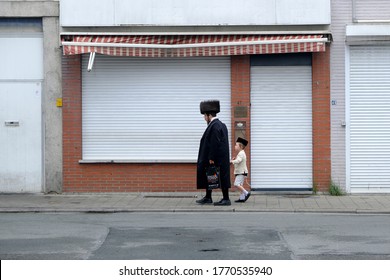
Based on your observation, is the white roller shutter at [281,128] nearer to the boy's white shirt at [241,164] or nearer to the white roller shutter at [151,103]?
the white roller shutter at [151,103]

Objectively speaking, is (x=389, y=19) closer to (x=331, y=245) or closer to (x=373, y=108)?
(x=373, y=108)

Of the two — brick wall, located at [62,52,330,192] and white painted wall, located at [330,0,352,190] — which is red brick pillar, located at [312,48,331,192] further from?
white painted wall, located at [330,0,352,190]

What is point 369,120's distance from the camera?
1798 cm

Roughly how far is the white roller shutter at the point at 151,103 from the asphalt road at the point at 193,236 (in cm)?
350

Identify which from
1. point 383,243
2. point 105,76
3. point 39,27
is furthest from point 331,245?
point 39,27

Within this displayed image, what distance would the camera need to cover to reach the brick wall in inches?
708

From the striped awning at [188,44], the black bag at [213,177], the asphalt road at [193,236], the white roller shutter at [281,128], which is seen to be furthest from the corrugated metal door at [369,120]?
the black bag at [213,177]

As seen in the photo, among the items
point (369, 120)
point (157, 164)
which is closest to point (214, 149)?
point (157, 164)

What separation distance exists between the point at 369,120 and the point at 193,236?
7379mm

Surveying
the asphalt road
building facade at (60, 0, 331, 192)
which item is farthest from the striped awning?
the asphalt road

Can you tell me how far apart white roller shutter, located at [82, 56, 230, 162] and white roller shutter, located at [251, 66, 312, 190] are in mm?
741

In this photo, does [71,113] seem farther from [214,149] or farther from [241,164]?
[241,164]

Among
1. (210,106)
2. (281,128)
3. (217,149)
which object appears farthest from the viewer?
(281,128)

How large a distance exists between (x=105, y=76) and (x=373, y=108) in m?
5.98
